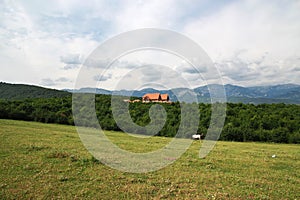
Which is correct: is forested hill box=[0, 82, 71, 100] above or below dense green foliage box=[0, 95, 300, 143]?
above

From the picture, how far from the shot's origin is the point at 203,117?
174 feet

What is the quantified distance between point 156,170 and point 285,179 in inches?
242

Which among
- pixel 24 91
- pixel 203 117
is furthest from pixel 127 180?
pixel 24 91

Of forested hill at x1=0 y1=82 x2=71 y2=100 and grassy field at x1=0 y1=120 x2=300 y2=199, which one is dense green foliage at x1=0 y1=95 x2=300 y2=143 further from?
forested hill at x1=0 y1=82 x2=71 y2=100

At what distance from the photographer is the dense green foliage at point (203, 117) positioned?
48.0 m

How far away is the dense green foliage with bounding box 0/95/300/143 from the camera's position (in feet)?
157

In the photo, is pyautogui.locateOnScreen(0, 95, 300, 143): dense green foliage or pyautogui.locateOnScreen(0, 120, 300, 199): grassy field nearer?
pyautogui.locateOnScreen(0, 120, 300, 199): grassy field

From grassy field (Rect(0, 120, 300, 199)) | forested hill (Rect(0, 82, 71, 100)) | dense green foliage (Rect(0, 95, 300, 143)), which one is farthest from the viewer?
forested hill (Rect(0, 82, 71, 100))

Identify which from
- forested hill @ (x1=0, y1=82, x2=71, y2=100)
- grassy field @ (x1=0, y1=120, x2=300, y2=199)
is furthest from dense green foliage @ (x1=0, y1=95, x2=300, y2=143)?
forested hill @ (x1=0, y1=82, x2=71, y2=100)

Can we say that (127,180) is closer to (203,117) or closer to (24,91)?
(203,117)

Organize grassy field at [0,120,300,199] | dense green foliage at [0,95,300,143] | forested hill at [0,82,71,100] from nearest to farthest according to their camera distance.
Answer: grassy field at [0,120,300,199]
dense green foliage at [0,95,300,143]
forested hill at [0,82,71,100]

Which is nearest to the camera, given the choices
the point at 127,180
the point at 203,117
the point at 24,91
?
the point at 127,180

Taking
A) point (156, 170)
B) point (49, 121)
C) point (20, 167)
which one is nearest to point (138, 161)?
point (156, 170)

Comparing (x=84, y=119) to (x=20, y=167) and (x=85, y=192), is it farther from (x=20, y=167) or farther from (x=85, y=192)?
(x=85, y=192)
